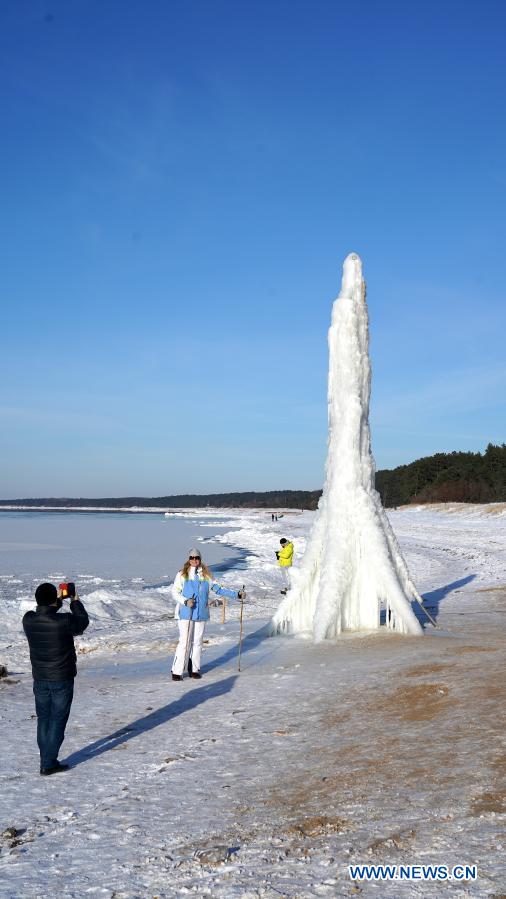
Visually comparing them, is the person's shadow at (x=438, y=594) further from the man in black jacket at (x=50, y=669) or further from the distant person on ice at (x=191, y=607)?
the man in black jacket at (x=50, y=669)

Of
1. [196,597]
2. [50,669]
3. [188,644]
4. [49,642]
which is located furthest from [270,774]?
[188,644]

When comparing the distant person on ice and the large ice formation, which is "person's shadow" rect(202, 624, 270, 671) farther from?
the distant person on ice

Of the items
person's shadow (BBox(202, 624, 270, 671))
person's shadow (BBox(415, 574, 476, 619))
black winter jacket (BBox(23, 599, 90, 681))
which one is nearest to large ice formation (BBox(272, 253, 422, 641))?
person's shadow (BBox(202, 624, 270, 671))

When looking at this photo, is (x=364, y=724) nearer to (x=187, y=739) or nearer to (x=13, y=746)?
(x=187, y=739)

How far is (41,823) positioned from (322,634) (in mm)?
8404

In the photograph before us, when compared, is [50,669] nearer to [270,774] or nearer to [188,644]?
[270,774]

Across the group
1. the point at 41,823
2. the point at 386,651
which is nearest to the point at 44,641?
the point at 41,823

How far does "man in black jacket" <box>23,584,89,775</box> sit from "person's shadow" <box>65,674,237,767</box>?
549 millimetres

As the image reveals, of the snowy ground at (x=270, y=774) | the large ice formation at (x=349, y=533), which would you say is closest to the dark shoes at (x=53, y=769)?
the snowy ground at (x=270, y=774)

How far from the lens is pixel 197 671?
1216 cm

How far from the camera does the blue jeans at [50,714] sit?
7.65m

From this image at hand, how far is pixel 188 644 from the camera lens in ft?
39.7

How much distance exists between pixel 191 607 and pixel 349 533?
4.33m

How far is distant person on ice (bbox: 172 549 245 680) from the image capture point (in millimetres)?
11711
